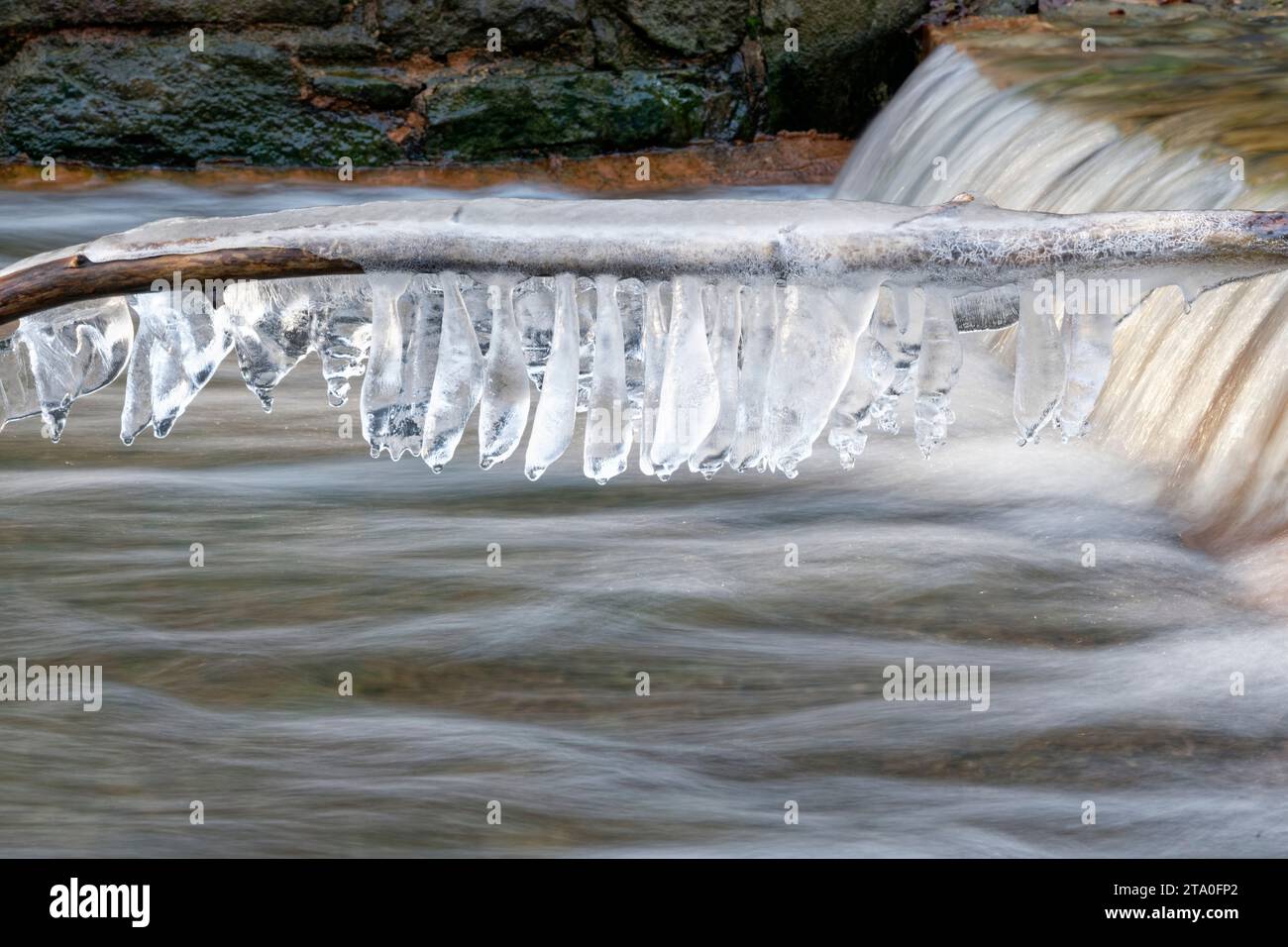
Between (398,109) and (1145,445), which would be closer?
(1145,445)

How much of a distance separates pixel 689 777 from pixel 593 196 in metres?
5.50

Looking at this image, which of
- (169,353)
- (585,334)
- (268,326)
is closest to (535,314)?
(585,334)

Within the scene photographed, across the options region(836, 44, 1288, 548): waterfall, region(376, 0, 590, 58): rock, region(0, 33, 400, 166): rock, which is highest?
region(376, 0, 590, 58): rock

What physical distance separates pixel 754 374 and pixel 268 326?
1.67 feet

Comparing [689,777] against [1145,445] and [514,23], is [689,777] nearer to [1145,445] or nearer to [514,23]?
[1145,445]

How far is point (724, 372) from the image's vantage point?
1.69 m

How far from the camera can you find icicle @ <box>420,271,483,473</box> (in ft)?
5.42

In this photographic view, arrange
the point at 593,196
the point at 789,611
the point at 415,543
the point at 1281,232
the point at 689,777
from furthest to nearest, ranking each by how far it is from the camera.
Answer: the point at 593,196 < the point at 415,543 < the point at 789,611 < the point at 689,777 < the point at 1281,232

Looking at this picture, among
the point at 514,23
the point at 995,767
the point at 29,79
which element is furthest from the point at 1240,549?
the point at 29,79

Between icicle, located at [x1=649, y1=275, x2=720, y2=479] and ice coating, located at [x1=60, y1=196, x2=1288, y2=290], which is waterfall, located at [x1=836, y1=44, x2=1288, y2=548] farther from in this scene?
icicle, located at [x1=649, y1=275, x2=720, y2=479]

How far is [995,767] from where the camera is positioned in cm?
202

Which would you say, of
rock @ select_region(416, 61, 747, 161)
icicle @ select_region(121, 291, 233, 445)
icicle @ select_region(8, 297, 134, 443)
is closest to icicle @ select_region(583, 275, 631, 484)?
icicle @ select_region(121, 291, 233, 445)

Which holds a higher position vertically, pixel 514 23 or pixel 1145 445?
pixel 514 23

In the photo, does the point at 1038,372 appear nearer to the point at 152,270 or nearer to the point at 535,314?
the point at 535,314
